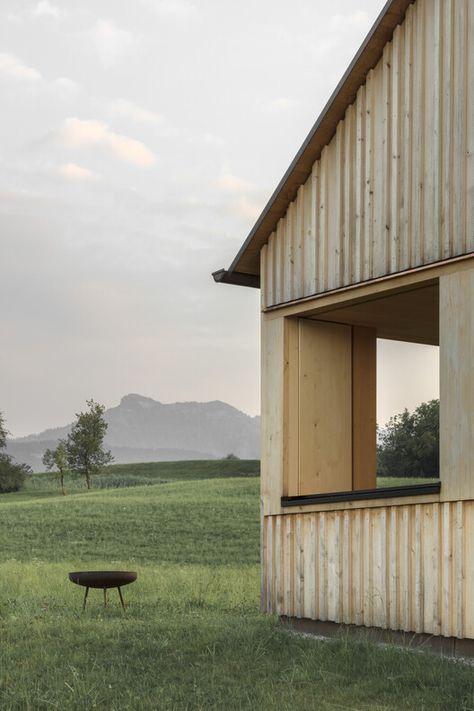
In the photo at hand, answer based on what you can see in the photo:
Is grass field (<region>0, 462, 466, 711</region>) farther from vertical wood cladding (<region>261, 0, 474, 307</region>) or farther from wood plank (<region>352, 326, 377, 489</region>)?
vertical wood cladding (<region>261, 0, 474, 307</region>)

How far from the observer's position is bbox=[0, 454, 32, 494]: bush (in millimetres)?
58156

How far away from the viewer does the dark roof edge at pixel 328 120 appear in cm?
1018

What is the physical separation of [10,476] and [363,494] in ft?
168

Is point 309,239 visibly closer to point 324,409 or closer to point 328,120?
point 328,120

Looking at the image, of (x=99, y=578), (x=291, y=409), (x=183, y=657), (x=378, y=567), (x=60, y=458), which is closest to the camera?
(x=183, y=657)

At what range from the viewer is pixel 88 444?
5562 centimetres

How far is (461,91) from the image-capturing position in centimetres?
934

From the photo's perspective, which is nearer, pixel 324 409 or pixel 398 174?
pixel 398 174

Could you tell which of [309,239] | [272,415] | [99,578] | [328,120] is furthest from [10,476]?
[328,120]

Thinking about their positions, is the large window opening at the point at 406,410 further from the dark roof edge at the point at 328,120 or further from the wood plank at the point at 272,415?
the dark roof edge at the point at 328,120

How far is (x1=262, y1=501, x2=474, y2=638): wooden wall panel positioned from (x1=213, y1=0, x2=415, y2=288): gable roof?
294 centimetres

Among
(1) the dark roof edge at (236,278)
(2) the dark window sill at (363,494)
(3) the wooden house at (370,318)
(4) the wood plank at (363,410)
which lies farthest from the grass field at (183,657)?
(1) the dark roof edge at (236,278)

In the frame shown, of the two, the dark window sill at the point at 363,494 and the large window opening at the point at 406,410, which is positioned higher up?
the large window opening at the point at 406,410

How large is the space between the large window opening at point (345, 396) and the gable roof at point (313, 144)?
1.06 metres
